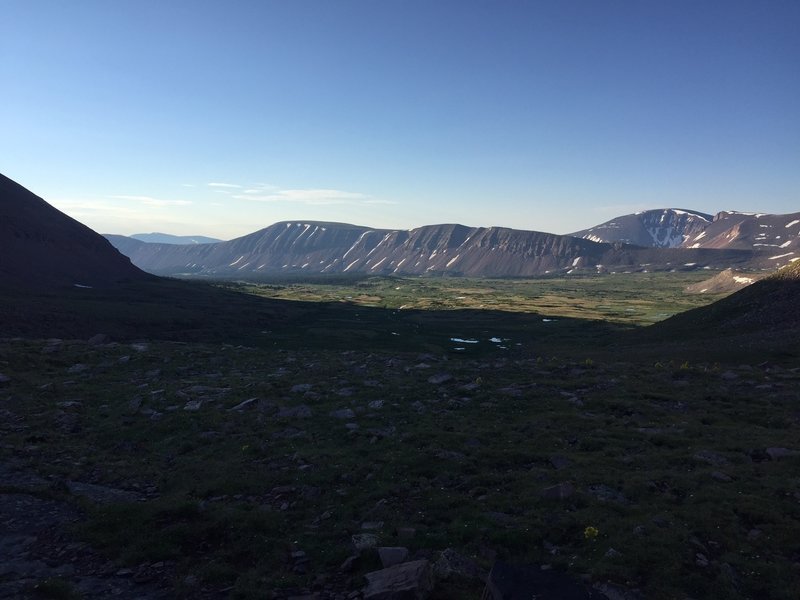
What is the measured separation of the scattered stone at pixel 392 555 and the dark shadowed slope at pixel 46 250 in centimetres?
12339

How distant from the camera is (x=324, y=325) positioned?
4124 inches

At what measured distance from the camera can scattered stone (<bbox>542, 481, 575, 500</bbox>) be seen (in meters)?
14.8

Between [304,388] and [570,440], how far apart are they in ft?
54.3

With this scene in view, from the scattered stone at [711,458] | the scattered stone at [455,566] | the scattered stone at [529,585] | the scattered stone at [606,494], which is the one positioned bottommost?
the scattered stone at [455,566]

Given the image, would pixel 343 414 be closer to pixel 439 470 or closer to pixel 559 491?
pixel 439 470

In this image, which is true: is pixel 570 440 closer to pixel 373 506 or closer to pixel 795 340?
pixel 373 506

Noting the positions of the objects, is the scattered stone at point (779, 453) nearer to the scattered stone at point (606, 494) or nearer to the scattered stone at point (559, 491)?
the scattered stone at point (606, 494)

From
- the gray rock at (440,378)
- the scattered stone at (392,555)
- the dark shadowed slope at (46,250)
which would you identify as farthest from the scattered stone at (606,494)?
the dark shadowed slope at (46,250)

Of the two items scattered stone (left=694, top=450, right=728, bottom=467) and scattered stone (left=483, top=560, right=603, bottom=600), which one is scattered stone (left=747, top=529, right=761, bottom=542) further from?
scattered stone (left=483, top=560, right=603, bottom=600)

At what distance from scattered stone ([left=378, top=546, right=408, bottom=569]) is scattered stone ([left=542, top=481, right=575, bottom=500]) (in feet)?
17.3

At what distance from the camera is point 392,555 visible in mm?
12133

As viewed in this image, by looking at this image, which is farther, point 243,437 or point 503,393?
point 503,393

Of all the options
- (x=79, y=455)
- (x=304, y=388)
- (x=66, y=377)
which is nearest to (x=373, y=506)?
(x=79, y=455)

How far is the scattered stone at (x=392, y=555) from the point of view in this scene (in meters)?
12.0
